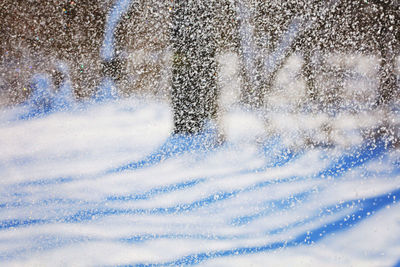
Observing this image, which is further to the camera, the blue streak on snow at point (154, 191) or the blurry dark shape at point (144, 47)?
the blue streak on snow at point (154, 191)

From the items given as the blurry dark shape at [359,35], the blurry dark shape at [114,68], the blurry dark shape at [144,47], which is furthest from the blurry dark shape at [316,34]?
the blurry dark shape at [114,68]

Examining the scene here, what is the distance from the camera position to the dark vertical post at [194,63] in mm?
695

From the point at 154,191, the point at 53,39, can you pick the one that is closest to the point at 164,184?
the point at 154,191

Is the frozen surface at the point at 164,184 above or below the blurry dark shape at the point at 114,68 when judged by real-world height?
below

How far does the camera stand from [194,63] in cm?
72

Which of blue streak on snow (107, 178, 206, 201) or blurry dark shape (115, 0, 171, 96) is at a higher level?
blurry dark shape (115, 0, 171, 96)

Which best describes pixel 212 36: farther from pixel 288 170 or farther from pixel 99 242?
pixel 99 242

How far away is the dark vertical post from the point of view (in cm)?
70

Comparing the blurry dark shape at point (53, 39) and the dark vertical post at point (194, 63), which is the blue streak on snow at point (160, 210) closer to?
the dark vertical post at point (194, 63)

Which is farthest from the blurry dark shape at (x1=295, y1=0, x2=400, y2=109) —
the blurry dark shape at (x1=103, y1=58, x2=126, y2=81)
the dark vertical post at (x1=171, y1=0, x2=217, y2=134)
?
the blurry dark shape at (x1=103, y1=58, x2=126, y2=81)

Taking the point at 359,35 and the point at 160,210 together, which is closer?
the point at 359,35

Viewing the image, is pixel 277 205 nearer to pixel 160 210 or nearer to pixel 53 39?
pixel 160 210

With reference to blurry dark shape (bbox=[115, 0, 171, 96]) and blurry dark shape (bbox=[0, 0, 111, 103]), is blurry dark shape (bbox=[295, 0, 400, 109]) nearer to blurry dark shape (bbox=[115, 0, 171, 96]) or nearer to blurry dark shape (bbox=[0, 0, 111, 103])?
blurry dark shape (bbox=[115, 0, 171, 96])

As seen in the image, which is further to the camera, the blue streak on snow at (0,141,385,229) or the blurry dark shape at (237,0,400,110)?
the blue streak on snow at (0,141,385,229)
